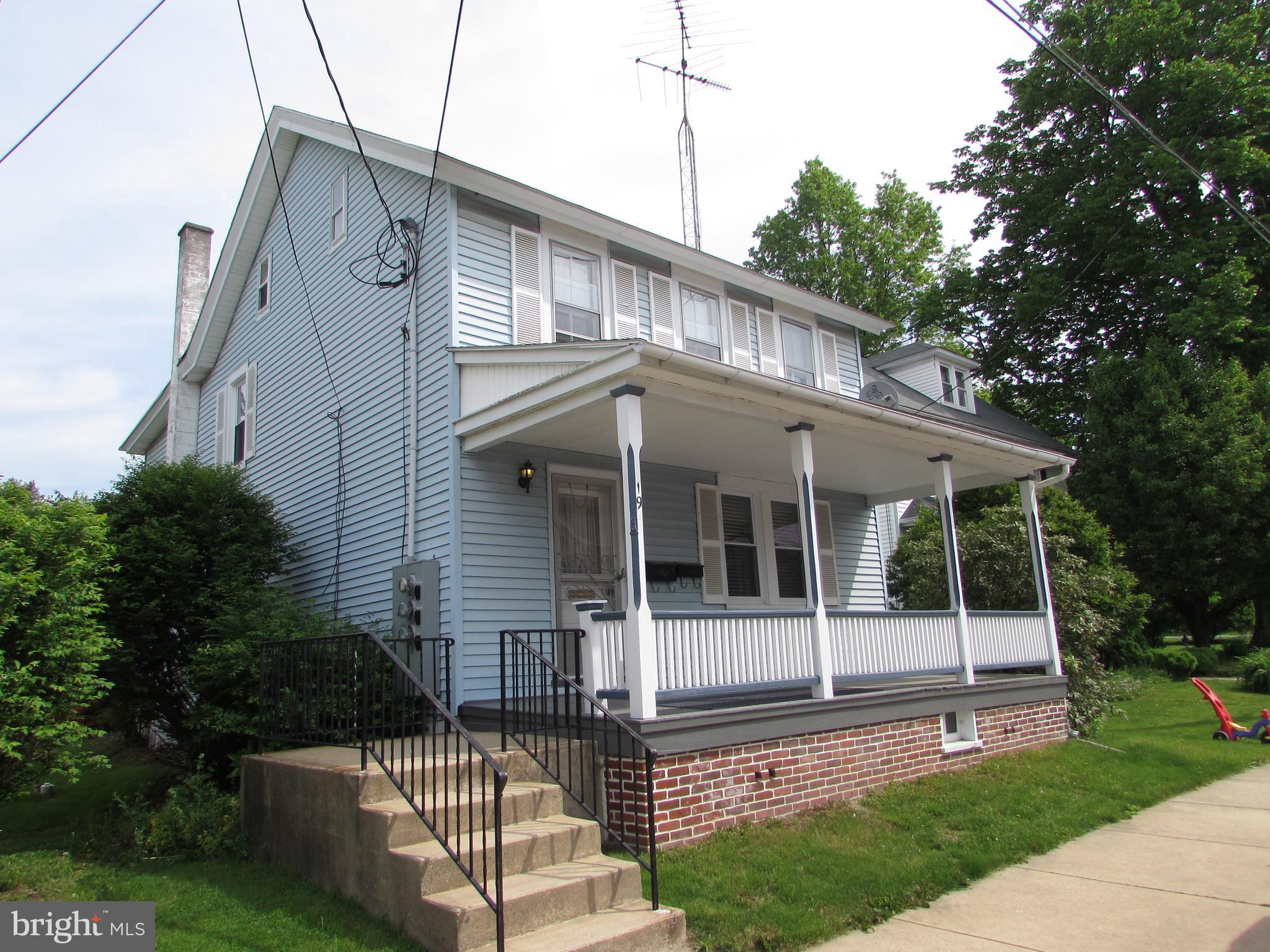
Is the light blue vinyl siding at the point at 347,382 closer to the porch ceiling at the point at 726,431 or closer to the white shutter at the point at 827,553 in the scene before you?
the porch ceiling at the point at 726,431

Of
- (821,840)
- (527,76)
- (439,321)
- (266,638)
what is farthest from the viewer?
(439,321)

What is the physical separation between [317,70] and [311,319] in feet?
13.8

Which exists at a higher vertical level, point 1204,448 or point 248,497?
point 1204,448

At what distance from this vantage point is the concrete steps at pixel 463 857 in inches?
179

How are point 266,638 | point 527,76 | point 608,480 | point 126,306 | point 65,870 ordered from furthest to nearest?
point 126,306
point 608,480
point 266,638
point 527,76
point 65,870

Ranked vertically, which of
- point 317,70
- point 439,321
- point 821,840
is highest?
point 317,70

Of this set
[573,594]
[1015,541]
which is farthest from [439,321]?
[1015,541]

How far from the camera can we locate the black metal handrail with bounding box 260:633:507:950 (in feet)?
15.6

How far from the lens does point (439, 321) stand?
368 inches

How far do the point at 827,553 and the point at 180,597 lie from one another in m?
8.38

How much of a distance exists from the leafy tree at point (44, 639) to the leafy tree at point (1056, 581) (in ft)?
36.7

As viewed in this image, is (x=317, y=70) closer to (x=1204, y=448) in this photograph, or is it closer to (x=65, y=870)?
(x=65, y=870)

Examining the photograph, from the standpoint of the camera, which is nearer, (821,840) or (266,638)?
(821,840)

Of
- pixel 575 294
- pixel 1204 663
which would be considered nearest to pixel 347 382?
pixel 575 294
